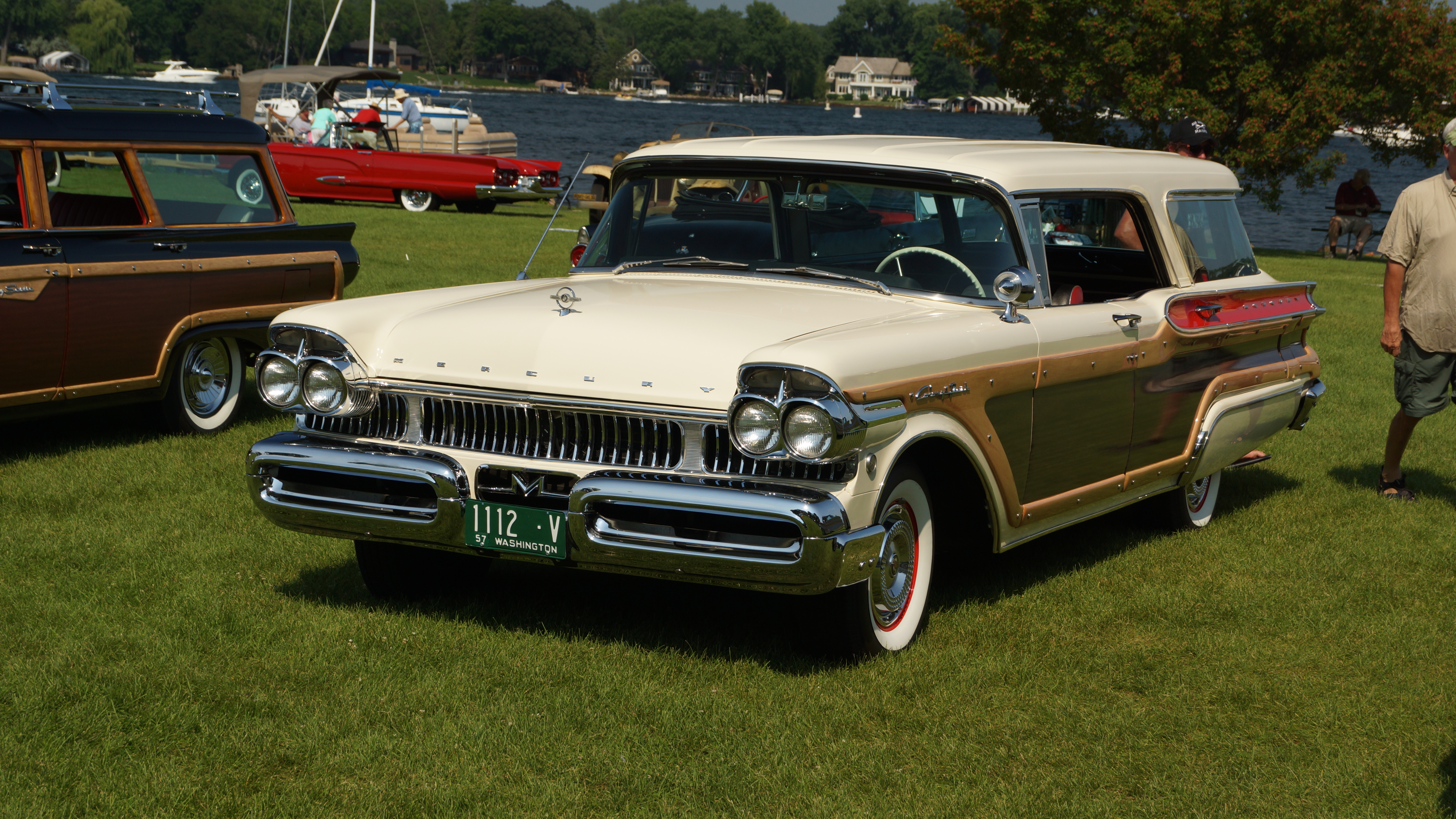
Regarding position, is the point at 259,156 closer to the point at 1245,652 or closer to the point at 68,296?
the point at 68,296

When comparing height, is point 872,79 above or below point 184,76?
above

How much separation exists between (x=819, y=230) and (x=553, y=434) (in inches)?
61.8

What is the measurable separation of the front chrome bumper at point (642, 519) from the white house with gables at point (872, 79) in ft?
580

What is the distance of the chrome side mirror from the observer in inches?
195

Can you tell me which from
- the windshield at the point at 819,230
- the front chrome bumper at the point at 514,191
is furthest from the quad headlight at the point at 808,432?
the front chrome bumper at the point at 514,191

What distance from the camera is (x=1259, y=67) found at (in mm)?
23625

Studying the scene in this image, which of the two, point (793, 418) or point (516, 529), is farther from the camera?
point (516, 529)

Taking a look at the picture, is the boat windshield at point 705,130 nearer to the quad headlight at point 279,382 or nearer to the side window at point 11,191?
the side window at point 11,191

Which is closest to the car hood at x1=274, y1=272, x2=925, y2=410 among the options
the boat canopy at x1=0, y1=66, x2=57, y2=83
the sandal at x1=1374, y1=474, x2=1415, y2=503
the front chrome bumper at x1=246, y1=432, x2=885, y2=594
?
the front chrome bumper at x1=246, y1=432, x2=885, y2=594

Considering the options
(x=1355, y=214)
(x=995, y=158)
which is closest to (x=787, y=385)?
(x=995, y=158)

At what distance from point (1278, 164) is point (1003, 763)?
22390 millimetres

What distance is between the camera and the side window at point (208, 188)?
7.96 m

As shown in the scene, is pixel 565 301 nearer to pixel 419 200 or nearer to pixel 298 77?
pixel 419 200

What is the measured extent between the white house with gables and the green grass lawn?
175499 mm
